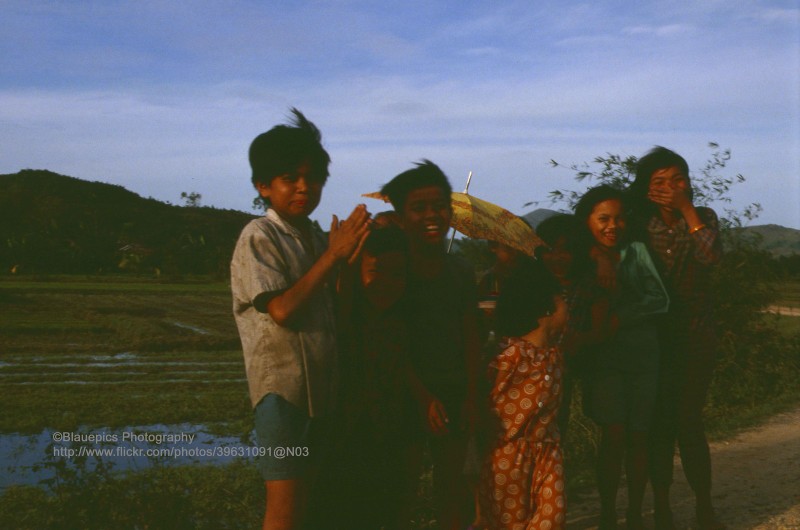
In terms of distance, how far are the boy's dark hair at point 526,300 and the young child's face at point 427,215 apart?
0.57 metres

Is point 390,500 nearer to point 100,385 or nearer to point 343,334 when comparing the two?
point 343,334

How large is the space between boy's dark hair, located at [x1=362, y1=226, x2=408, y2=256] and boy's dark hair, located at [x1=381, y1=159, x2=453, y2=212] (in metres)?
0.28

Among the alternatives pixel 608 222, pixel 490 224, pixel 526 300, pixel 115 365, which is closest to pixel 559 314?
pixel 526 300

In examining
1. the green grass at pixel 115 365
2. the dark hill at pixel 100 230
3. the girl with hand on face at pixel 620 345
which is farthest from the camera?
the dark hill at pixel 100 230

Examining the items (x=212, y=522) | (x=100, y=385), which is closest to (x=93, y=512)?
(x=212, y=522)

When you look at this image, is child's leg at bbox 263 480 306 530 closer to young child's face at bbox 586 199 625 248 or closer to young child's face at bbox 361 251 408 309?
young child's face at bbox 361 251 408 309

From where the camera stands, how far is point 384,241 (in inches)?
121

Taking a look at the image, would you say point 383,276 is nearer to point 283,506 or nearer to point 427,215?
point 427,215

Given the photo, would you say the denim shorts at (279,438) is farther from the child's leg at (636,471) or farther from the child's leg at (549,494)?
the child's leg at (636,471)

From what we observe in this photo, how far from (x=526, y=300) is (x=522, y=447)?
646 millimetres

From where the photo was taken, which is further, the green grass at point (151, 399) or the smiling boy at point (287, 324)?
the green grass at point (151, 399)

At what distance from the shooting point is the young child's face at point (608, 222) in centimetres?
396

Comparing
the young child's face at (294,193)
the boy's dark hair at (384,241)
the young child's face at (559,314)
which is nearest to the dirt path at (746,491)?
→ the young child's face at (559,314)

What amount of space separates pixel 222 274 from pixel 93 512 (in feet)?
149
